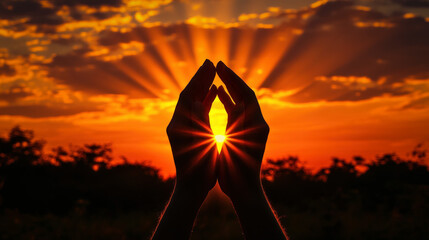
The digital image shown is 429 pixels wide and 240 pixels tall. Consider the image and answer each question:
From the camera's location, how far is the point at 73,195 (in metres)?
19.4

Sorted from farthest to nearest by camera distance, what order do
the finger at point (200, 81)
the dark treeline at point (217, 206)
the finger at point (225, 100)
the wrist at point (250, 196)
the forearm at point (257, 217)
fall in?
the dark treeline at point (217, 206) < the finger at point (225, 100) < the finger at point (200, 81) < the wrist at point (250, 196) < the forearm at point (257, 217)

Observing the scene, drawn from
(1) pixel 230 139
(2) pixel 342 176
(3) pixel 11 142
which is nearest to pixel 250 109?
(1) pixel 230 139

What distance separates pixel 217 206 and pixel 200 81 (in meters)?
12.9

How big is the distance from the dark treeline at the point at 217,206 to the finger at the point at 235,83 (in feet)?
18.4

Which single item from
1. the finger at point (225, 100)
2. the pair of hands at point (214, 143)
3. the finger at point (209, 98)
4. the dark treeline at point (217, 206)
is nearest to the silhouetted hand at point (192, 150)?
the pair of hands at point (214, 143)

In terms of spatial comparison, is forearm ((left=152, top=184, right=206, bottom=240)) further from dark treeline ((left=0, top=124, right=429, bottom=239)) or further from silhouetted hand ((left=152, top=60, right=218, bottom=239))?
dark treeline ((left=0, top=124, right=429, bottom=239))

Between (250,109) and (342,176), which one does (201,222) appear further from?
(250,109)

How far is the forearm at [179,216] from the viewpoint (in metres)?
2.33

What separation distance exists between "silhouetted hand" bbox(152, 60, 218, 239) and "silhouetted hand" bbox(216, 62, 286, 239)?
10 cm

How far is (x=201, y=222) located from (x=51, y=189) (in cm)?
993

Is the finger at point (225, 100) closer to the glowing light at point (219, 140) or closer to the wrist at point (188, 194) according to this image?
the glowing light at point (219, 140)

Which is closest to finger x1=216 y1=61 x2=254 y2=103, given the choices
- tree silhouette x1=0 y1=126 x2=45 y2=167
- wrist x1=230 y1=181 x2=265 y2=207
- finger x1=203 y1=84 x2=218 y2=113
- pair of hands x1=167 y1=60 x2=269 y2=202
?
pair of hands x1=167 y1=60 x2=269 y2=202

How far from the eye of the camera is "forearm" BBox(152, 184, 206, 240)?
7.64 feet

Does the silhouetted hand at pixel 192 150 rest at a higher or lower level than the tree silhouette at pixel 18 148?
lower
